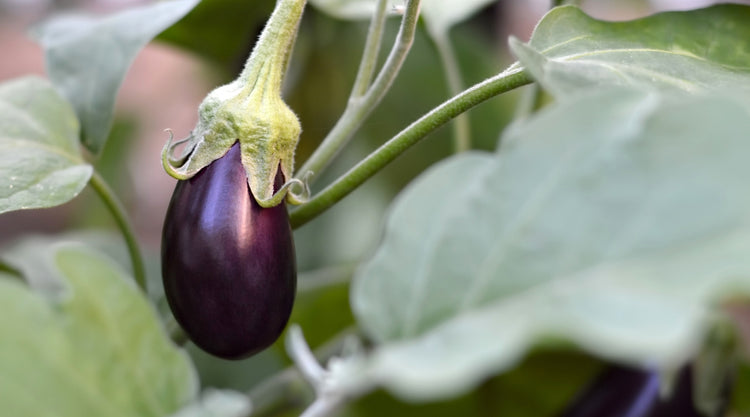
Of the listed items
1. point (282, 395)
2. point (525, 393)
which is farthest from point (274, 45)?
point (525, 393)

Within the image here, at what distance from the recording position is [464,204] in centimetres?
23

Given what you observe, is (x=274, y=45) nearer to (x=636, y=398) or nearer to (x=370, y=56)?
(x=370, y=56)

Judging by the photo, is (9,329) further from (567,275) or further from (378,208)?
(378,208)

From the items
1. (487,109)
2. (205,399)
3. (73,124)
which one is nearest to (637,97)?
(205,399)

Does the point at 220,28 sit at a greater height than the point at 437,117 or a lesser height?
lesser

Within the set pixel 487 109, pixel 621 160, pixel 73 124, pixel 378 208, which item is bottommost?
pixel 378 208

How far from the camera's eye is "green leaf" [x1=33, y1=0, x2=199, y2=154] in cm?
48

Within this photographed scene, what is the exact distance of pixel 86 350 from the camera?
24 centimetres

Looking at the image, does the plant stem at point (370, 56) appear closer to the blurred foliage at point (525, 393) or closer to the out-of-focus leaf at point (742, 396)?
the blurred foliage at point (525, 393)

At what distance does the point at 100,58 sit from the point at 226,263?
0.81ft

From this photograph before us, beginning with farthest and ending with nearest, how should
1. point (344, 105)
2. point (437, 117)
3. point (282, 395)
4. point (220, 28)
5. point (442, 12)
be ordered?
point (344, 105), point (220, 28), point (442, 12), point (282, 395), point (437, 117)

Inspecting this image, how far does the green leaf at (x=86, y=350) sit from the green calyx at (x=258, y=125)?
0.09 metres

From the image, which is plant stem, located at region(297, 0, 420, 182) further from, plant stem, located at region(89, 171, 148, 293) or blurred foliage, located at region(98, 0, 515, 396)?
blurred foliage, located at region(98, 0, 515, 396)

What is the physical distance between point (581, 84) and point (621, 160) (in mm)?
105
